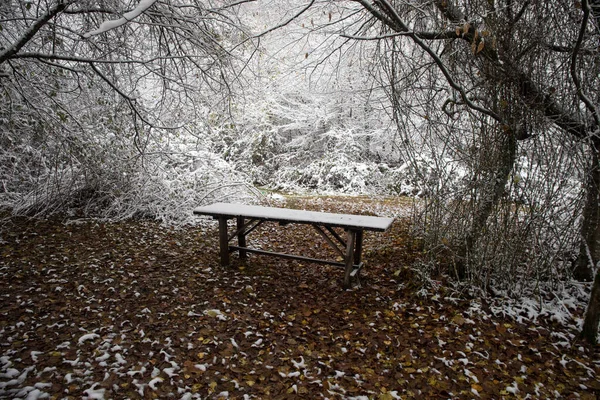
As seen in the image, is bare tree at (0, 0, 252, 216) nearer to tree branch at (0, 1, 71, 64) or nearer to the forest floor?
the forest floor

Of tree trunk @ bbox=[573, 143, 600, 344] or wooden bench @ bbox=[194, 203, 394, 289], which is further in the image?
wooden bench @ bbox=[194, 203, 394, 289]

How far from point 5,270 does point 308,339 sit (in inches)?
138

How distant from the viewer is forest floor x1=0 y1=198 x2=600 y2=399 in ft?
7.68

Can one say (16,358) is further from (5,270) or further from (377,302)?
(377,302)

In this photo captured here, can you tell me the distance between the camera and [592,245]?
10.4 feet

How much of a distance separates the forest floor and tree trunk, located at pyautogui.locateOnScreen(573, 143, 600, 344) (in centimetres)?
20

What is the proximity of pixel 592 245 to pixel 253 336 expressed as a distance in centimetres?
328

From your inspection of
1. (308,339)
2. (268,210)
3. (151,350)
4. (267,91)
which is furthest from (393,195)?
(151,350)

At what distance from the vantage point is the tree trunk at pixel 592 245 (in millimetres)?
2686

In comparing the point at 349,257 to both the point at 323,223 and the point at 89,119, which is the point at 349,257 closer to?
the point at 323,223

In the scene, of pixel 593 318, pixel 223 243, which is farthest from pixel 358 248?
pixel 593 318

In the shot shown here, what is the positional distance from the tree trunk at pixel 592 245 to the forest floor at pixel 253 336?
20 centimetres

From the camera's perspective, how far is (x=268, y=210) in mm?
4125

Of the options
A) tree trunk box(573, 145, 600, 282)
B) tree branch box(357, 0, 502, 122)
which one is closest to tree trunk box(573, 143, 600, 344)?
tree trunk box(573, 145, 600, 282)
